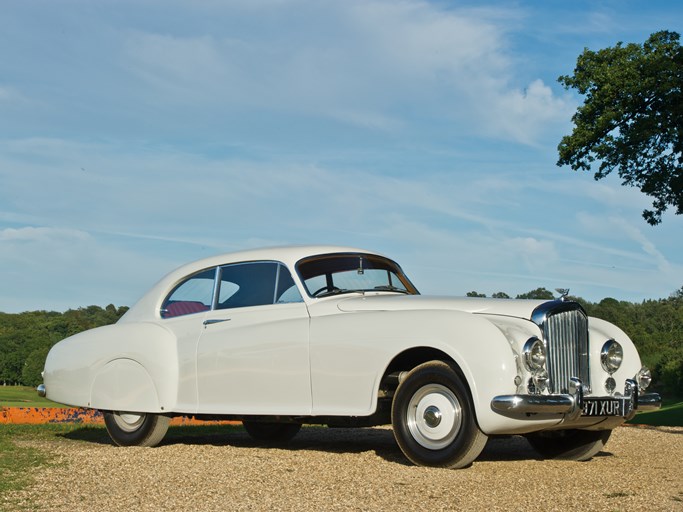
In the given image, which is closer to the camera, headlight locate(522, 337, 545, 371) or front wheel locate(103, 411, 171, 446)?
headlight locate(522, 337, 545, 371)

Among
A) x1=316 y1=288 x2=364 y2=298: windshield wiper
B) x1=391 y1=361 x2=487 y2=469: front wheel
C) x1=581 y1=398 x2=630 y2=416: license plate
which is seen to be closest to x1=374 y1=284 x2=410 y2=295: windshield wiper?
x1=316 y1=288 x2=364 y2=298: windshield wiper

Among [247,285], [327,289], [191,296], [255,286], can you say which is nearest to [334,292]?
[327,289]

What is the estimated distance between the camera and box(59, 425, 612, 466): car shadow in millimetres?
8656

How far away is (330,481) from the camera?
6.55 meters

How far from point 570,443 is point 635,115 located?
18.4m

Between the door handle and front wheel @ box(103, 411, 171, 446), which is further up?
the door handle

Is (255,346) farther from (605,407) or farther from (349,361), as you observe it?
(605,407)

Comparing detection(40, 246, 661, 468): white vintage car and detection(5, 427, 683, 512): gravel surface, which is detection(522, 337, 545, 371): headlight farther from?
detection(5, 427, 683, 512): gravel surface

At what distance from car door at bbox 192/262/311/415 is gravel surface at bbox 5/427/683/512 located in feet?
1.75

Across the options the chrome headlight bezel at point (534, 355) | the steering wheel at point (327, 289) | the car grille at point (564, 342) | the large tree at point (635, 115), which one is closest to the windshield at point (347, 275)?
the steering wheel at point (327, 289)

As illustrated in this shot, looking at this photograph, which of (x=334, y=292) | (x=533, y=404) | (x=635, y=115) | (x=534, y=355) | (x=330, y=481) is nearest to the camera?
(x=330, y=481)

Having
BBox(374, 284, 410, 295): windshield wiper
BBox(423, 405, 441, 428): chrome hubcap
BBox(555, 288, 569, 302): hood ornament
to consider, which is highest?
BBox(374, 284, 410, 295): windshield wiper

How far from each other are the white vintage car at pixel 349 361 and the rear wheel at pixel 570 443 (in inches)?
0.6

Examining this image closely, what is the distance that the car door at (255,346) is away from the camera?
803 centimetres
